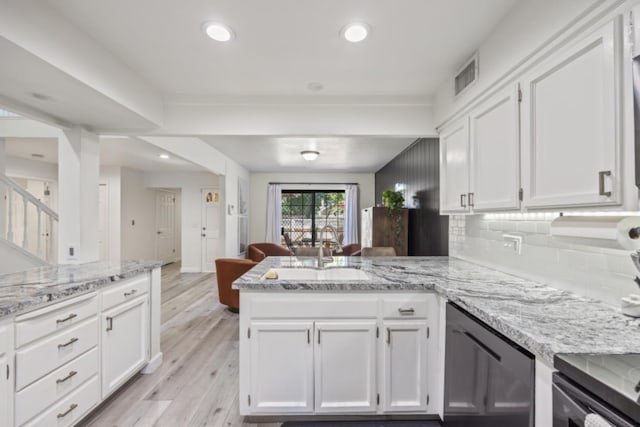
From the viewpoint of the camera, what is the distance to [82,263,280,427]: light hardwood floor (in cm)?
190

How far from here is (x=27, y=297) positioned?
4.66ft

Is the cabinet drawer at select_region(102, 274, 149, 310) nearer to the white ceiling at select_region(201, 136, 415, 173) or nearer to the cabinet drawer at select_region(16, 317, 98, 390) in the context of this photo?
the cabinet drawer at select_region(16, 317, 98, 390)

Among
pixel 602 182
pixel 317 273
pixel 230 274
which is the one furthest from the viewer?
pixel 230 274

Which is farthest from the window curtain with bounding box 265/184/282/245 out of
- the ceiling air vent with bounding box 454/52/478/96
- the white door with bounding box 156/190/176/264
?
the ceiling air vent with bounding box 454/52/478/96

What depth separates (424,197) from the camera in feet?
12.3

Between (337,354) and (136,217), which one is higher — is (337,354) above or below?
below

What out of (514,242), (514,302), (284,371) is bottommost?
(284,371)

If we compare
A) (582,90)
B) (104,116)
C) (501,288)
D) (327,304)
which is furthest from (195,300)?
(582,90)

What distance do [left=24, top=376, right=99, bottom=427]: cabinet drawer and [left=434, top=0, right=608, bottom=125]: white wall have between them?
2.93 metres

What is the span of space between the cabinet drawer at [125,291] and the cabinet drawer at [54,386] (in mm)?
286

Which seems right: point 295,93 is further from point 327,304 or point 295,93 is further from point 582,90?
point 582,90

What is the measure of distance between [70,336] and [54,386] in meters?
0.24

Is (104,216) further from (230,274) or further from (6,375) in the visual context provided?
(6,375)

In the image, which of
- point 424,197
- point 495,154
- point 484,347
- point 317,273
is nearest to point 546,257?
point 495,154
